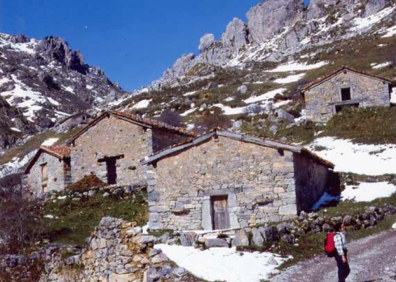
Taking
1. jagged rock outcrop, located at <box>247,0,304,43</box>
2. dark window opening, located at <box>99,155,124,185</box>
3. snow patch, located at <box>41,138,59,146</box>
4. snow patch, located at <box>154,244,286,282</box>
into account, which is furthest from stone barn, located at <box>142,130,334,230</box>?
jagged rock outcrop, located at <box>247,0,304,43</box>

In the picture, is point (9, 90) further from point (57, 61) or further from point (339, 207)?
point (339, 207)

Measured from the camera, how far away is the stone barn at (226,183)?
1616 centimetres

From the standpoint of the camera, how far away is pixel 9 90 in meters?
144

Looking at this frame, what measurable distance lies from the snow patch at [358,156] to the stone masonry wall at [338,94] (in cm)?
502

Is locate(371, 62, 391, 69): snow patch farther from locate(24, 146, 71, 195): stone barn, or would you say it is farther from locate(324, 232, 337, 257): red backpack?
locate(324, 232, 337, 257): red backpack

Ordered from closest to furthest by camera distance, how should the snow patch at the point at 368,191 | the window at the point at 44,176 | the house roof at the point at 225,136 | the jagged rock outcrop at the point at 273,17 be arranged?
the house roof at the point at 225,136 → the snow patch at the point at 368,191 → the window at the point at 44,176 → the jagged rock outcrop at the point at 273,17

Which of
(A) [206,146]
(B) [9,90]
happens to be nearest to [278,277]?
(A) [206,146]

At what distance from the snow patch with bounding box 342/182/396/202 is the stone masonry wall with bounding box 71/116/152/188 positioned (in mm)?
10130

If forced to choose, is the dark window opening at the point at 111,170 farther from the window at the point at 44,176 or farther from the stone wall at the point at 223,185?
the stone wall at the point at 223,185

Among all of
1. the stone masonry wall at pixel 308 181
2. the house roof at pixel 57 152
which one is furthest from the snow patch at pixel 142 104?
the stone masonry wall at pixel 308 181

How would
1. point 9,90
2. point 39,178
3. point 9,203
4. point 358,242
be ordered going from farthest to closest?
point 9,90 < point 39,178 < point 9,203 < point 358,242

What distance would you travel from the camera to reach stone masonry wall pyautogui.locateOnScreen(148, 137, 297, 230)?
1616cm

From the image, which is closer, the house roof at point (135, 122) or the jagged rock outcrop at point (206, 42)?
the house roof at point (135, 122)

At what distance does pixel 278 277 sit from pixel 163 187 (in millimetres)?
8050
